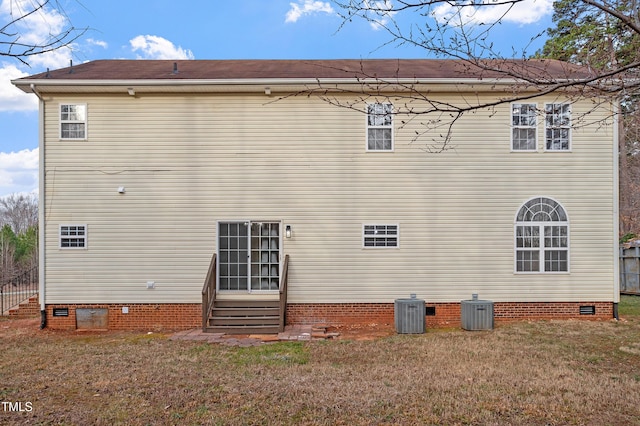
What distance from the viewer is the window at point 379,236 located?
10.1 metres

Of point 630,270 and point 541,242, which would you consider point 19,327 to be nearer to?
point 541,242

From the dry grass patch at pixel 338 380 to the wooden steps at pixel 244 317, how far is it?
1.06 meters

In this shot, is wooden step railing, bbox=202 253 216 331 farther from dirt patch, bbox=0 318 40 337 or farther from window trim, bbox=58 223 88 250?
dirt patch, bbox=0 318 40 337

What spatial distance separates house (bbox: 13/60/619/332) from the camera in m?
10.1

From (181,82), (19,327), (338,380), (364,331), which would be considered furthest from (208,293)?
(19,327)

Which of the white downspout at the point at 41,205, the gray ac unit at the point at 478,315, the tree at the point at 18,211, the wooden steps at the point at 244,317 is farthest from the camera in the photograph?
the tree at the point at 18,211

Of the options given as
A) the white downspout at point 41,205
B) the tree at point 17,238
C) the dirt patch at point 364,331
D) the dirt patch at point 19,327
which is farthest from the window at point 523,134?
the tree at point 17,238

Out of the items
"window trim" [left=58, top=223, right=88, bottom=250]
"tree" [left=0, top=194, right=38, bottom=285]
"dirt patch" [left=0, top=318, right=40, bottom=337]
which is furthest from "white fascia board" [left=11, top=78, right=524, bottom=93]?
"tree" [left=0, top=194, right=38, bottom=285]

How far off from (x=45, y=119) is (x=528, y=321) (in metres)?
12.0

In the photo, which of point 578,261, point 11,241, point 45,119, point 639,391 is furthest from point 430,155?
point 11,241

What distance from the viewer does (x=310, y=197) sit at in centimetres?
1016

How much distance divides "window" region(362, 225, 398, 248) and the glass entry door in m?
2.06

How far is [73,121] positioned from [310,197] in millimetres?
5799

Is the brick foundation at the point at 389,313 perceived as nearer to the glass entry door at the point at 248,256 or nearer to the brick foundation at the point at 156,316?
the glass entry door at the point at 248,256
